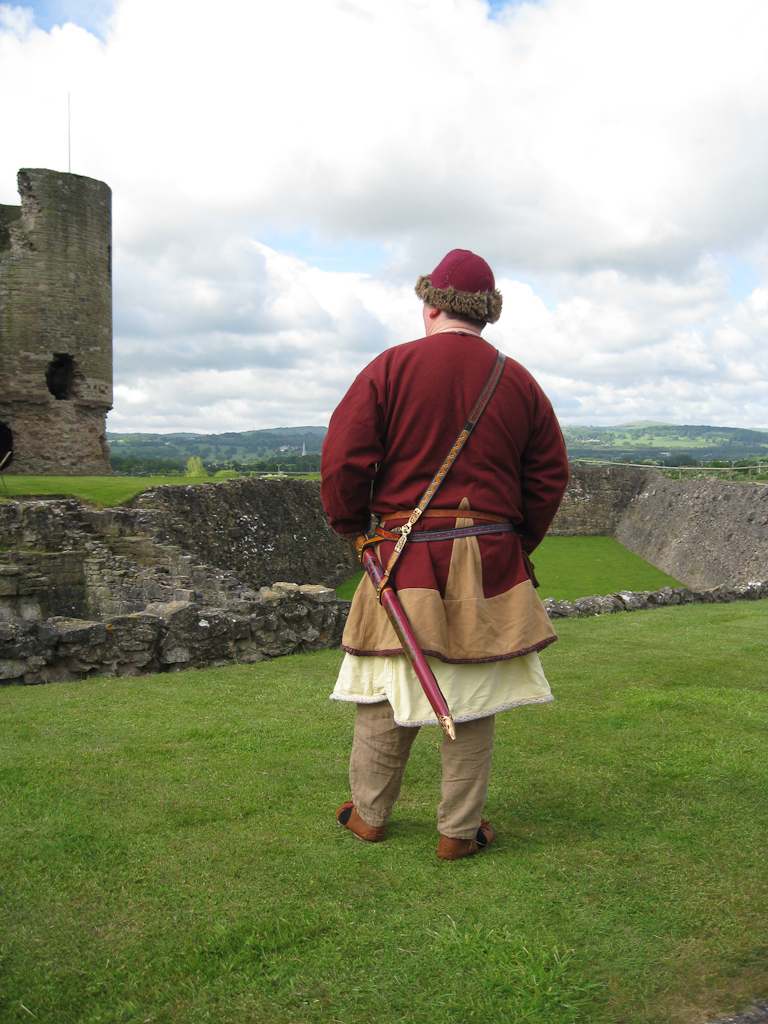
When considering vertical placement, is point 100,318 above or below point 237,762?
above

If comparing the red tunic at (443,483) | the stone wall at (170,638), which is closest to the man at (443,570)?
the red tunic at (443,483)

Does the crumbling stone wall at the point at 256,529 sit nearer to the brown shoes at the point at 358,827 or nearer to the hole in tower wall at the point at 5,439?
the hole in tower wall at the point at 5,439

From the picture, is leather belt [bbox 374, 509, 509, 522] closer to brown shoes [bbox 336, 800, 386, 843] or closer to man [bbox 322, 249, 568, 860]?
man [bbox 322, 249, 568, 860]

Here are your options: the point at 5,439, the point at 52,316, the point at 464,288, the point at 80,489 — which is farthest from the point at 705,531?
the point at 464,288

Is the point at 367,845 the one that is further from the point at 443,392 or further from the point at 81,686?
the point at 81,686

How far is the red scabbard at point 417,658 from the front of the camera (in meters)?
3.15

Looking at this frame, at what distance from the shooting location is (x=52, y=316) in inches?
938

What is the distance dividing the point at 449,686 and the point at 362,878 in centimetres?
86

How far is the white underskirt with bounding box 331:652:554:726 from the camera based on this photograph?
3.29 meters

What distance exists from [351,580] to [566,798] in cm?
2010

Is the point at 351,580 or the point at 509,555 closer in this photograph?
the point at 509,555


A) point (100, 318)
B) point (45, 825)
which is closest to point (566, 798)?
point (45, 825)

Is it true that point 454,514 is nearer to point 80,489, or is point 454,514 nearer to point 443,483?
point 443,483

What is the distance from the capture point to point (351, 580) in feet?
78.6
